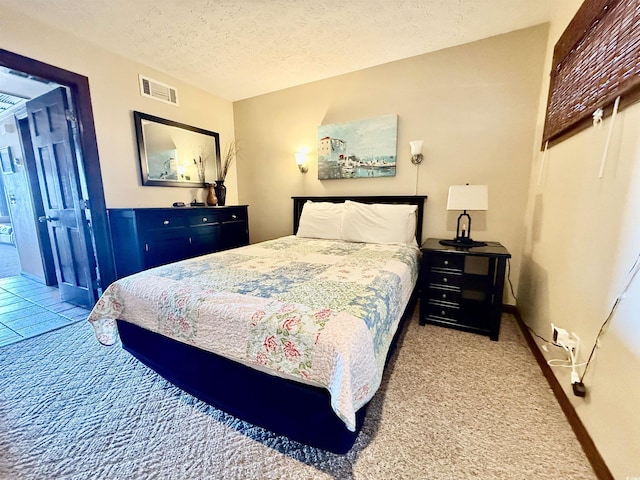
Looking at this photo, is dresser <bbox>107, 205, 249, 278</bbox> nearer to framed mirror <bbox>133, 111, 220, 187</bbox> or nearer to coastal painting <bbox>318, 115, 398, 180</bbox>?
framed mirror <bbox>133, 111, 220, 187</bbox>

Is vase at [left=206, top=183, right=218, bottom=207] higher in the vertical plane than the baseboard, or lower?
higher

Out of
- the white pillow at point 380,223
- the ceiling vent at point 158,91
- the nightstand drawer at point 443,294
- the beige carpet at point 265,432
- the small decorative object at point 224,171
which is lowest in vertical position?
the beige carpet at point 265,432

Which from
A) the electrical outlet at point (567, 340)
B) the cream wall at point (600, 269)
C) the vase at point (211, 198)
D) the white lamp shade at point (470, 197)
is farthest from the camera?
the vase at point (211, 198)

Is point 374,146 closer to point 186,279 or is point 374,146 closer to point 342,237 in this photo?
point 342,237

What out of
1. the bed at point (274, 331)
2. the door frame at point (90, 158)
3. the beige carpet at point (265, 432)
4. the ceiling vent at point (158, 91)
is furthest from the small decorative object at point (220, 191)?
the beige carpet at point (265, 432)

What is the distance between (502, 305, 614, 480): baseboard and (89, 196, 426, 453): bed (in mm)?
905

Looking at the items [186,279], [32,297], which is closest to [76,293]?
[32,297]

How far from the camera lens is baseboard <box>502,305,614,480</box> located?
102 cm

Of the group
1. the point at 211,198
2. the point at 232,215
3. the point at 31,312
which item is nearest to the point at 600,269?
the point at 232,215

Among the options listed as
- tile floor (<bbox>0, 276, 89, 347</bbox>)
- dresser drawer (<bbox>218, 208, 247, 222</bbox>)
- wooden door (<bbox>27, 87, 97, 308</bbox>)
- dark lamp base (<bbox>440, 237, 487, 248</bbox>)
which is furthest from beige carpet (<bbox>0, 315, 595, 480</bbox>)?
dresser drawer (<bbox>218, 208, 247, 222</bbox>)

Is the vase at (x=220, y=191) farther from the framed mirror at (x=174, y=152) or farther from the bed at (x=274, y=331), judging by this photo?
the bed at (x=274, y=331)

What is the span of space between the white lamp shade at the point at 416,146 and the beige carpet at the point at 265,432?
6.48 feet

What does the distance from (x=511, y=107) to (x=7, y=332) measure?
4986mm

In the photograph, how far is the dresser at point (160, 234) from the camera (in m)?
2.45
